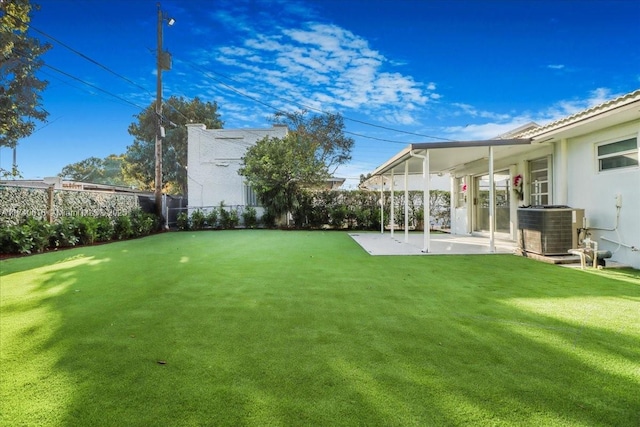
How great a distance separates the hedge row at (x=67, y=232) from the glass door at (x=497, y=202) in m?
12.5

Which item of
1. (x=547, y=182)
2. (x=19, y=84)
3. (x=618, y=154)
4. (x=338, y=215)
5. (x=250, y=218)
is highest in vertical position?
(x=19, y=84)

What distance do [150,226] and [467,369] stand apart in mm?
13288

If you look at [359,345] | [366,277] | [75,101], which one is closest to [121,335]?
[359,345]

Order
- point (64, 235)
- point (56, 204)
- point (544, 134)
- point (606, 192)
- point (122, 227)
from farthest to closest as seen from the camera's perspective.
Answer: point (122, 227) < point (56, 204) < point (64, 235) < point (544, 134) < point (606, 192)

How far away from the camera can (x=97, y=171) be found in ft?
147

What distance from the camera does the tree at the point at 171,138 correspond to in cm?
2609

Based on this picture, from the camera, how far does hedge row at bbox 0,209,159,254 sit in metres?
7.36

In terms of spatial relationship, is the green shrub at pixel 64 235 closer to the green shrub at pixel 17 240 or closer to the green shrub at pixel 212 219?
the green shrub at pixel 17 240

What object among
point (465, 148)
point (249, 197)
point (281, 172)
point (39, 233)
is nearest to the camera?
point (465, 148)

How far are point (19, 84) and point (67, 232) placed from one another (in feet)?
37.5

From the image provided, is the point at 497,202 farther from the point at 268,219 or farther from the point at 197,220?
the point at 197,220

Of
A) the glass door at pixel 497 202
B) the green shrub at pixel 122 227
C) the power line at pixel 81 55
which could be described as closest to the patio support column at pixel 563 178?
the glass door at pixel 497 202

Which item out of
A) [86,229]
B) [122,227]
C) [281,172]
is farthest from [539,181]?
[122,227]

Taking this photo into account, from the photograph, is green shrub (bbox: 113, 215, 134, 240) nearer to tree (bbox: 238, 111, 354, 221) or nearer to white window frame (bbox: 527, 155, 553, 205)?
tree (bbox: 238, 111, 354, 221)
